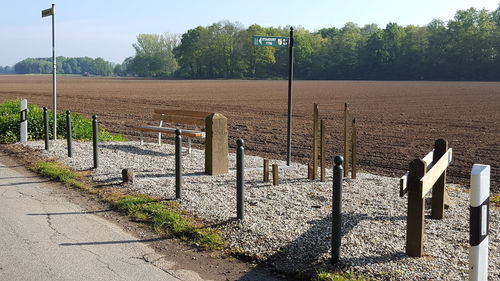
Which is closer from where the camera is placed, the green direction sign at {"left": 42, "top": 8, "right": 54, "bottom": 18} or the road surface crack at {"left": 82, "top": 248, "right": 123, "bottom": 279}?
the road surface crack at {"left": 82, "top": 248, "right": 123, "bottom": 279}

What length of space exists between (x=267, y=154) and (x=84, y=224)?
23.9ft

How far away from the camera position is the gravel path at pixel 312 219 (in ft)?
16.6

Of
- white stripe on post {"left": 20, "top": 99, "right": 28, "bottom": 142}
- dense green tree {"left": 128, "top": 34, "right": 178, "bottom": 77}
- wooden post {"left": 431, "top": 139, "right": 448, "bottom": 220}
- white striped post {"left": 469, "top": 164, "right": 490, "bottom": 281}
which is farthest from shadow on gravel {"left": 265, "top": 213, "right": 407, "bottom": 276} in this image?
dense green tree {"left": 128, "top": 34, "right": 178, "bottom": 77}

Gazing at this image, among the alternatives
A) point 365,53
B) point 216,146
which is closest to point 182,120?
point 216,146

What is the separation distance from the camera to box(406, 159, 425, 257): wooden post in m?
5.14

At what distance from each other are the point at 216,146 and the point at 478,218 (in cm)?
610

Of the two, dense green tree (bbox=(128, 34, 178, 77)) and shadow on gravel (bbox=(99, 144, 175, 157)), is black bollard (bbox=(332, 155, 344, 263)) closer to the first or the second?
shadow on gravel (bbox=(99, 144, 175, 157))

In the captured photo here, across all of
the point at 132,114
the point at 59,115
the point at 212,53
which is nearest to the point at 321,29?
the point at 212,53

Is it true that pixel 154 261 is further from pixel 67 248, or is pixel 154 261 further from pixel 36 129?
pixel 36 129

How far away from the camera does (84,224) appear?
6559 mm

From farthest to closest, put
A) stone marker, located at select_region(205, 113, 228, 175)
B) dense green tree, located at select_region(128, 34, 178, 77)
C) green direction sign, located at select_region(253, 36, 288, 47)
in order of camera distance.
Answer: dense green tree, located at select_region(128, 34, 178, 77)
stone marker, located at select_region(205, 113, 228, 175)
green direction sign, located at select_region(253, 36, 288, 47)

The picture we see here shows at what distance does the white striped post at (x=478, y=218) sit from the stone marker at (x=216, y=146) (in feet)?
19.4

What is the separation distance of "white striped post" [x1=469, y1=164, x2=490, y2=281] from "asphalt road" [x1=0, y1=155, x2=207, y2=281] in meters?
2.20

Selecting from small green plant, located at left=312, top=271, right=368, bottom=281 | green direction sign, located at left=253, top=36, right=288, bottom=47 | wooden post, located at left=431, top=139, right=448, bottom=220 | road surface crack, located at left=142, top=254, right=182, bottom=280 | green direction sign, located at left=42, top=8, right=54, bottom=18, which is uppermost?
green direction sign, located at left=42, top=8, right=54, bottom=18
